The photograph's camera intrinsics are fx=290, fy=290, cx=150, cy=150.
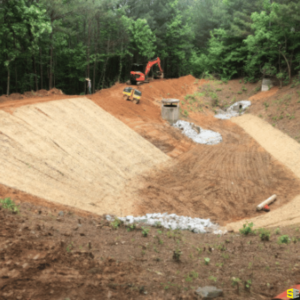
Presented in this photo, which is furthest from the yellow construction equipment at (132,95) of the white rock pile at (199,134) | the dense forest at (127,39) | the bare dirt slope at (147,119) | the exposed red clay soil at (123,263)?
the exposed red clay soil at (123,263)

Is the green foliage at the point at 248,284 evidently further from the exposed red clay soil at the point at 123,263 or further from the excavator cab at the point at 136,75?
the excavator cab at the point at 136,75

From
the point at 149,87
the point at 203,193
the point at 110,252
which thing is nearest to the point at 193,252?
the point at 110,252

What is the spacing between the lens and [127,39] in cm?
3027

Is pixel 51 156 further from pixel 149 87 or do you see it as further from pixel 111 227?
pixel 149 87

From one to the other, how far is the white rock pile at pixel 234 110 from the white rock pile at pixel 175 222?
17.1 meters

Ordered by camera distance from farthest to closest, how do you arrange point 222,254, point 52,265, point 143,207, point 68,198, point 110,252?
point 143,207 < point 68,198 < point 222,254 < point 110,252 < point 52,265

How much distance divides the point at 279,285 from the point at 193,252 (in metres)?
2.13

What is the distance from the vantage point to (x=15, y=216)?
6953 mm

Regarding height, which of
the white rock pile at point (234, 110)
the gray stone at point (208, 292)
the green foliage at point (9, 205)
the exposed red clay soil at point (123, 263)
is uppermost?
the gray stone at point (208, 292)

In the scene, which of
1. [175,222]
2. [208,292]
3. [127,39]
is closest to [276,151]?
[175,222]

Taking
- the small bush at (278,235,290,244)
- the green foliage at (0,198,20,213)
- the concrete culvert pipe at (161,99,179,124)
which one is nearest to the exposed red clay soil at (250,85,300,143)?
the concrete culvert pipe at (161,99,179,124)

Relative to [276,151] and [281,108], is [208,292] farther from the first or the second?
[281,108]

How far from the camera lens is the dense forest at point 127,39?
1966 cm

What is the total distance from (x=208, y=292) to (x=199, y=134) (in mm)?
15612
